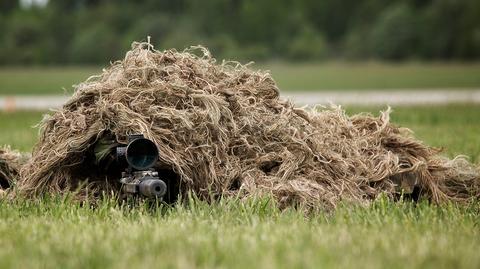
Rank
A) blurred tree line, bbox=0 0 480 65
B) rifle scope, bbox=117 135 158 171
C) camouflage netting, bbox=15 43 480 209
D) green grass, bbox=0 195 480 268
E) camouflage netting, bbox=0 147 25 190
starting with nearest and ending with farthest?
green grass, bbox=0 195 480 268 → rifle scope, bbox=117 135 158 171 → camouflage netting, bbox=15 43 480 209 → camouflage netting, bbox=0 147 25 190 → blurred tree line, bbox=0 0 480 65

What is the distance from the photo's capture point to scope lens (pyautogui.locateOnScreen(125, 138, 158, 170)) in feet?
16.8

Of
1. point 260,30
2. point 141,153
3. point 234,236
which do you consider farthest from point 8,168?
point 260,30

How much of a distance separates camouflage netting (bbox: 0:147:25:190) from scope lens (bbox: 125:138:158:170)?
5.22ft

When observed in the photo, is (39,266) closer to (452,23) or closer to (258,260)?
(258,260)

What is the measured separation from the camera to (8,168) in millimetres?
6586

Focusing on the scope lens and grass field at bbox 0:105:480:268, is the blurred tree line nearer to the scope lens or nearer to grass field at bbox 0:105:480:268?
the scope lens

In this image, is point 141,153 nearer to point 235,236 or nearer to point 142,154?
point 142,154

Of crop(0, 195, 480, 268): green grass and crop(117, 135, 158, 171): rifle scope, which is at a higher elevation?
crop(117, 135, 158, 171): rifle scope

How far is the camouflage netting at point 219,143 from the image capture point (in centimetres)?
547

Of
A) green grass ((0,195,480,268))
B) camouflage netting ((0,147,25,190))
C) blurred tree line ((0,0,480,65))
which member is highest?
blurred tree line ((0,0,480,65))

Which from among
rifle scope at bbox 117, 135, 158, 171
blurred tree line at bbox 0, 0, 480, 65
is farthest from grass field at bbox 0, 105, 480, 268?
blurred tree line at bbox 0, 0, 480, 65

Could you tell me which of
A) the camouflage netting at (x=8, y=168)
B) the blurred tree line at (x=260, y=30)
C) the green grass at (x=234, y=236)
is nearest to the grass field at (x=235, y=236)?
the green grass at (x=234, y=236)

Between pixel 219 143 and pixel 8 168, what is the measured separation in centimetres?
191

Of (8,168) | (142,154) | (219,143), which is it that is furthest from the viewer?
(8,168)
